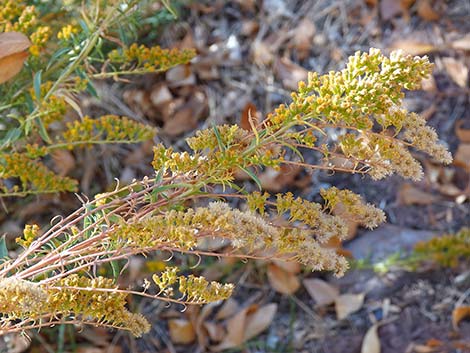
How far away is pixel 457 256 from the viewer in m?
2.33

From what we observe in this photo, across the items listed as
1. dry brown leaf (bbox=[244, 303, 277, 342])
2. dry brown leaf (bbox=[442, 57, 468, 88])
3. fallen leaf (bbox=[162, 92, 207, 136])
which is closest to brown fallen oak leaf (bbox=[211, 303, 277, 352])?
dry brown leaf (bbox=[244, 303, 277, 342])

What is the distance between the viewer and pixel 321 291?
7.86 ft

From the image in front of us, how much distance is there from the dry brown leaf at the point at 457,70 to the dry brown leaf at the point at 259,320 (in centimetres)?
105

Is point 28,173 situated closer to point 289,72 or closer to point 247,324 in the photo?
point 247,324

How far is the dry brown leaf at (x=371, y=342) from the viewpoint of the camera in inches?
88.3

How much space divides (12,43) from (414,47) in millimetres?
1722

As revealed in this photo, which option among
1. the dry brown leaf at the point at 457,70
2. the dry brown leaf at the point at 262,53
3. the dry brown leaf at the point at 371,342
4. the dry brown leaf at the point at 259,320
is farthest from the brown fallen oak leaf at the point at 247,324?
the dry brown leaf at the point at 457,70

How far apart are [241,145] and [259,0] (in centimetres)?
194

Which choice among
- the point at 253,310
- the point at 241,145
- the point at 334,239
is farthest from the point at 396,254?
the point at 241,145

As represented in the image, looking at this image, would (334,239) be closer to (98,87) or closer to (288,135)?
(98,87)

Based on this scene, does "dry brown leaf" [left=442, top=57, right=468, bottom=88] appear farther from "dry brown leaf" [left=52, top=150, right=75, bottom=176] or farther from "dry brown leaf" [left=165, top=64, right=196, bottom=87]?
"dry brown leaf" [left=52, top=150, right=75, bottom=176]

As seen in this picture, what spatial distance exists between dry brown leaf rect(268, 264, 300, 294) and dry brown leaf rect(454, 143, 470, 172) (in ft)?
2.25

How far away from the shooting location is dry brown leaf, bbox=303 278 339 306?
2381mm

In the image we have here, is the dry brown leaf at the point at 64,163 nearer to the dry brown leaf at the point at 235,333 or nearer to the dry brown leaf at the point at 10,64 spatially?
the dry brown leaf at the point at 235,333
